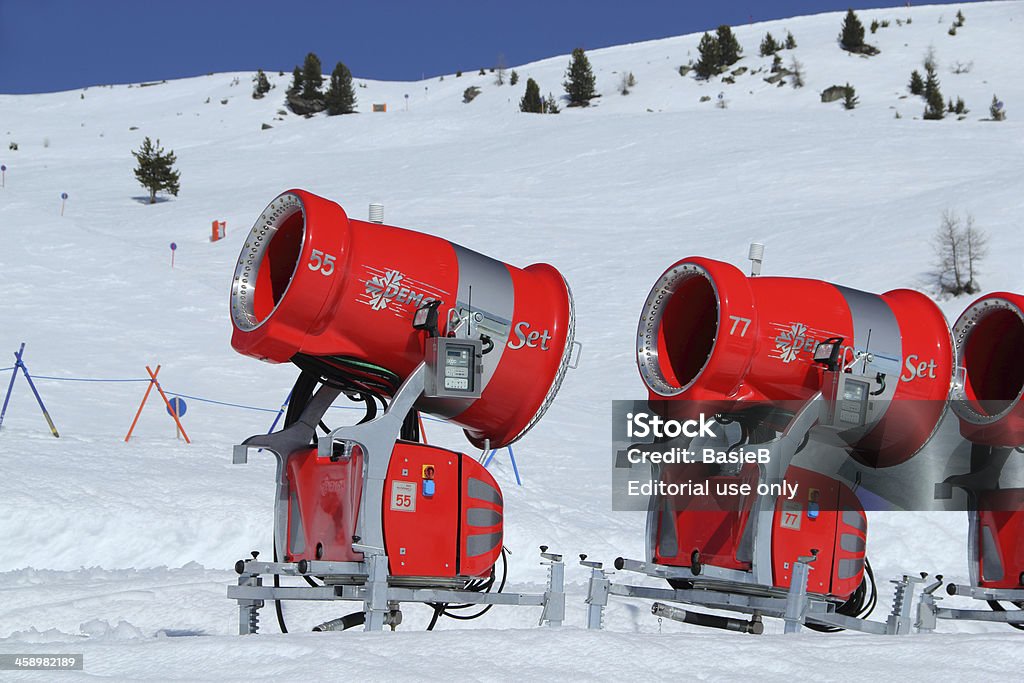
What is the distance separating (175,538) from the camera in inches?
448

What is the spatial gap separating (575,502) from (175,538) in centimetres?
513

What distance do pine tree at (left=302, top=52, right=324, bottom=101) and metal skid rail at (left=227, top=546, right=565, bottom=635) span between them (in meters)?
77.3

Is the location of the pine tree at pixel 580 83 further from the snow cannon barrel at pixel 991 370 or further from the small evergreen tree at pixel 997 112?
the snow cannon barrel at pixel 991 370

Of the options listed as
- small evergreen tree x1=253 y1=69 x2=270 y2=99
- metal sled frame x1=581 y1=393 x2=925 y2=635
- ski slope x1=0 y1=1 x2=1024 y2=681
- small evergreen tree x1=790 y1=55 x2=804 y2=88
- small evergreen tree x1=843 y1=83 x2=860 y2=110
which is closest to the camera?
ski slope x1=0 y1=1 x2=1024 y2=681

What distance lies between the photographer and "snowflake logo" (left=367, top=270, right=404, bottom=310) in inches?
283

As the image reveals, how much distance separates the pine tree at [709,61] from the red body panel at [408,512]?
74.3 meters

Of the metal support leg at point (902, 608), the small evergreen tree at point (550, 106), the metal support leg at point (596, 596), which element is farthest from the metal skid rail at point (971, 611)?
the small evergreen tree at point (550, 106)

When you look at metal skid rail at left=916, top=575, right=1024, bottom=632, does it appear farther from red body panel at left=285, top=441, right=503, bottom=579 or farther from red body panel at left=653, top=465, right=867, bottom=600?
red body panel at left=285, top=441, right=503, bottom=579

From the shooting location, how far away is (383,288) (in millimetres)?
7227

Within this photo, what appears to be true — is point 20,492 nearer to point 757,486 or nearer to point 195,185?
point 757,486

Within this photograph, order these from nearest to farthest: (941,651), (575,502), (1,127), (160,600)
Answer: (941,651) < (160,600) < (575,502) < (1,127)

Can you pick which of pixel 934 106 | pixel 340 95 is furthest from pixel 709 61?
pixel 340 95

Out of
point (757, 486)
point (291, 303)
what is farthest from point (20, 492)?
point (757, 486)

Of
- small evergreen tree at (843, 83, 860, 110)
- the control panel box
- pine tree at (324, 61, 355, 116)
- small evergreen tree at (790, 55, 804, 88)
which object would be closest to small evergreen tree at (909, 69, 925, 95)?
small evergreen tree at (843, 83, 860, 110)
